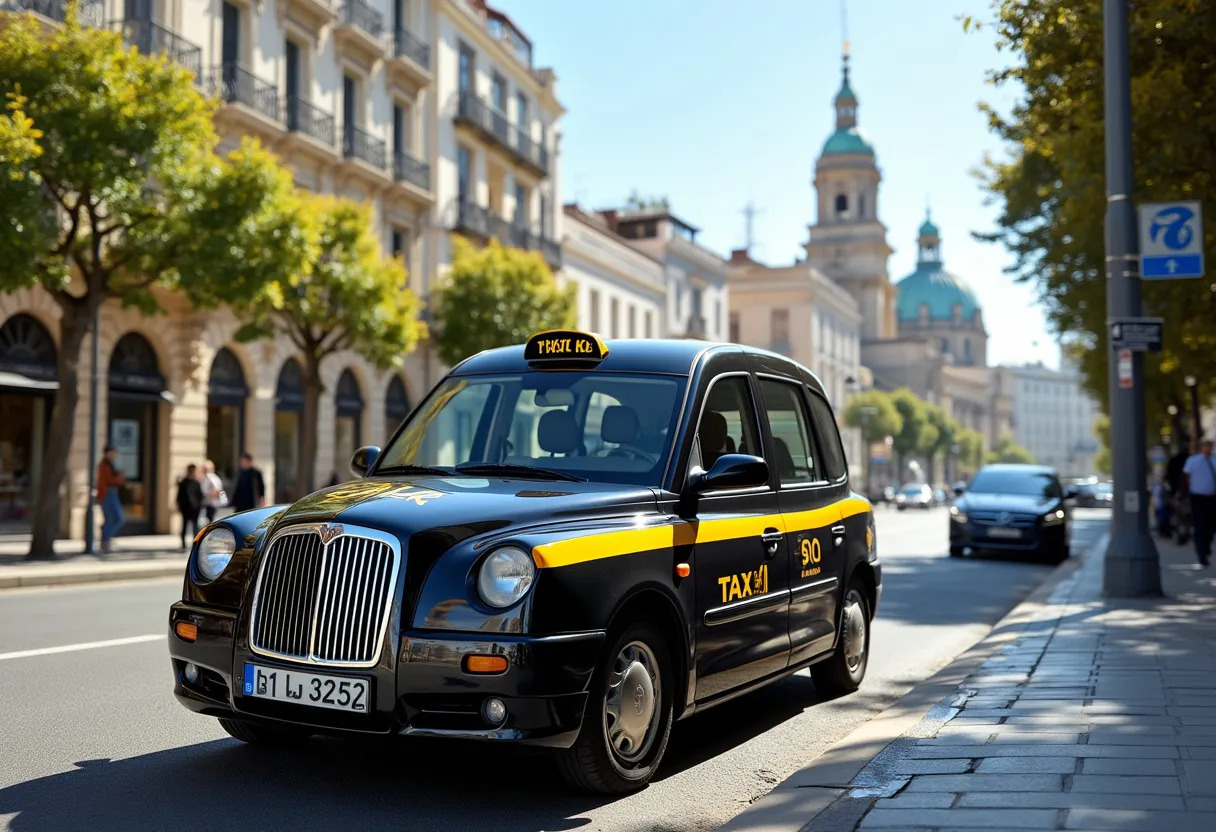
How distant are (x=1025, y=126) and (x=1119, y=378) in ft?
32.1

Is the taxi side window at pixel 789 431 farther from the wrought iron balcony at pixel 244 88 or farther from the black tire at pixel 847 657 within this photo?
the wrought iron balcony at pixel 244 88

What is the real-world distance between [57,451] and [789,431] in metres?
15.6

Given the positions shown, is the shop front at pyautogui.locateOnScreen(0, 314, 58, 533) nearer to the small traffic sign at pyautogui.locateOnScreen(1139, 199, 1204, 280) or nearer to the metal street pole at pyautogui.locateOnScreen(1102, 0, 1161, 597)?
the metal street pole at pyautogui.locateOnScreen(1102, 0, 1161, 597)

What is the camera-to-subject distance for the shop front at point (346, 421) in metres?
34.8

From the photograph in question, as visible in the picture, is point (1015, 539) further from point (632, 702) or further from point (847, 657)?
point (632, 702)

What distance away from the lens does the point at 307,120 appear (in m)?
31.9

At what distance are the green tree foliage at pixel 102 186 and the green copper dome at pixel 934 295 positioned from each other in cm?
15986

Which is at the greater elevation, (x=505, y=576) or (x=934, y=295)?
(x=934, y=295)

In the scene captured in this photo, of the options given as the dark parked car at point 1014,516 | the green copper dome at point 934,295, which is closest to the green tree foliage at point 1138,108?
the dark parked car at point 1014,516

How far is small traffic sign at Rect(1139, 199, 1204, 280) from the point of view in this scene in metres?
12.6

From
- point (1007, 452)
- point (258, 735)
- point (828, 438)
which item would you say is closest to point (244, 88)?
point (828, 438)

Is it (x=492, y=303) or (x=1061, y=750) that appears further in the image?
(x=492, y=303)

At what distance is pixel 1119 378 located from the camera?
1311 cm

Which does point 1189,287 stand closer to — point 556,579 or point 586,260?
point 556,579
